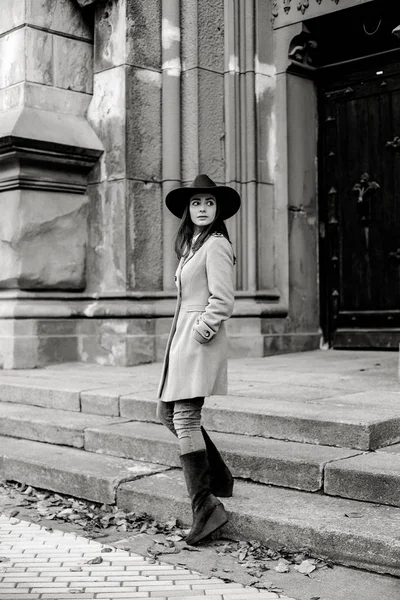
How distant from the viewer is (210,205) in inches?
169

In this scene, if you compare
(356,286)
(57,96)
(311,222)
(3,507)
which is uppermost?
(57,96)

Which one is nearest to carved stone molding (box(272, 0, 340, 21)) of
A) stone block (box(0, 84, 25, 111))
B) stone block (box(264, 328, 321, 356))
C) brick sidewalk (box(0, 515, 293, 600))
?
stone block (box(0, 84, 25, 111))

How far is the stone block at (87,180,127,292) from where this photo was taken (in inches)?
335

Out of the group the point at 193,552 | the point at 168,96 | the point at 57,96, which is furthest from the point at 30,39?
the point at 193,552

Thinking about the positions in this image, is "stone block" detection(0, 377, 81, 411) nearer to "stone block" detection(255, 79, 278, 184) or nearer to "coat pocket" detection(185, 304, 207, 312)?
"coat pocket" detection(185, 304, 207, 312)

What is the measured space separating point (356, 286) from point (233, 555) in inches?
214

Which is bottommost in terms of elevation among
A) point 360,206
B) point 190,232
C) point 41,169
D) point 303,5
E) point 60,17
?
point 190,232

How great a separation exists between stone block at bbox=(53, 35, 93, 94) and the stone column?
0.01 meters

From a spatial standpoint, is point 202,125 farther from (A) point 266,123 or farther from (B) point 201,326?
(B) point 201,326

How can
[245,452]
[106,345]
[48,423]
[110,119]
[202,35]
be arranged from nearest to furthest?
[245,452]
[48,423]
[106,345]
[110,119]
[202,35]

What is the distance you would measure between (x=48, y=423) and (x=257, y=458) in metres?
2.00

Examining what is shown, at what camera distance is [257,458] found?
15.4ft

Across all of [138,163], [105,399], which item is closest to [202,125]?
[138,163]

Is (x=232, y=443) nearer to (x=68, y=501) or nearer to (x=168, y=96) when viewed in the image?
(x=68, y=501)
